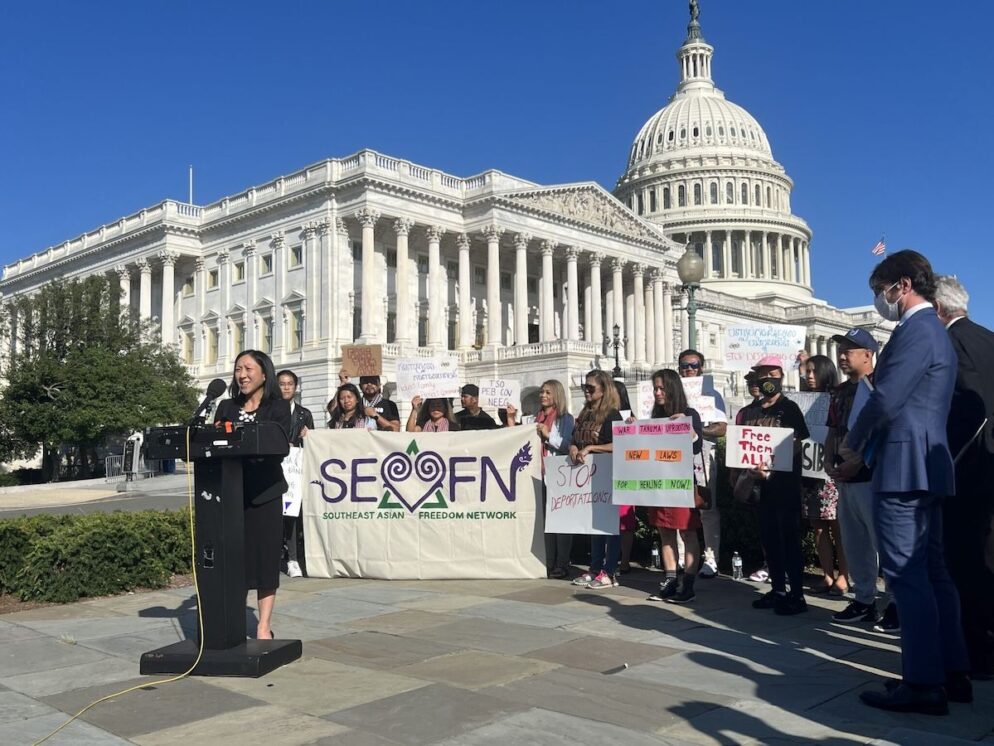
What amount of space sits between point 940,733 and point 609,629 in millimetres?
3009

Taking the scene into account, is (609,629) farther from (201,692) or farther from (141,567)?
(141,567)

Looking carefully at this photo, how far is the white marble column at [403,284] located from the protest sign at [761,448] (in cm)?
4639

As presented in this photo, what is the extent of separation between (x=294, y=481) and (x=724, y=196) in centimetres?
10664

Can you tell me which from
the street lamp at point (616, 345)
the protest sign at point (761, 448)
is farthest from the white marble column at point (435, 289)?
the protest sign at point (761, 448)

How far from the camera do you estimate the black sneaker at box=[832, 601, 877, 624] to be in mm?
7918

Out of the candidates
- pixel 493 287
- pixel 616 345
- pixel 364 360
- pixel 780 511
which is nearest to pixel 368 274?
pixel 493 287

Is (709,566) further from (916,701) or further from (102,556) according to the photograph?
(102,556)

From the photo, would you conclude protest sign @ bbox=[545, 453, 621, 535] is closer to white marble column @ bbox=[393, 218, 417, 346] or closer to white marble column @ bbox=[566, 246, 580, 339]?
white marble column @ bbox=[393, 218, 417, 346]

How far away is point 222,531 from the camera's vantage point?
20.7 feet

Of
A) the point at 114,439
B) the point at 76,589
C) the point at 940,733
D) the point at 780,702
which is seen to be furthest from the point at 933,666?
the point at 114,439

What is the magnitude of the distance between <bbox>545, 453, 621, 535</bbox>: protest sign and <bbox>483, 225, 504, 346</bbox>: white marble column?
46.8 metres

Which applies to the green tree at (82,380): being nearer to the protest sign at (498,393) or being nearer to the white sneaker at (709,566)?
the protest sign at (498,393)

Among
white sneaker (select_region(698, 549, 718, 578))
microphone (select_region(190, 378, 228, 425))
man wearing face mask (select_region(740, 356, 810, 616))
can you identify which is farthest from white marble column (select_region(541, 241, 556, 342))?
microphone (select_region(190, 378, 228, 425))

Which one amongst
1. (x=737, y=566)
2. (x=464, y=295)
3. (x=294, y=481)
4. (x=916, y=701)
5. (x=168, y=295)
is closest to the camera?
(x=916, y=701)
